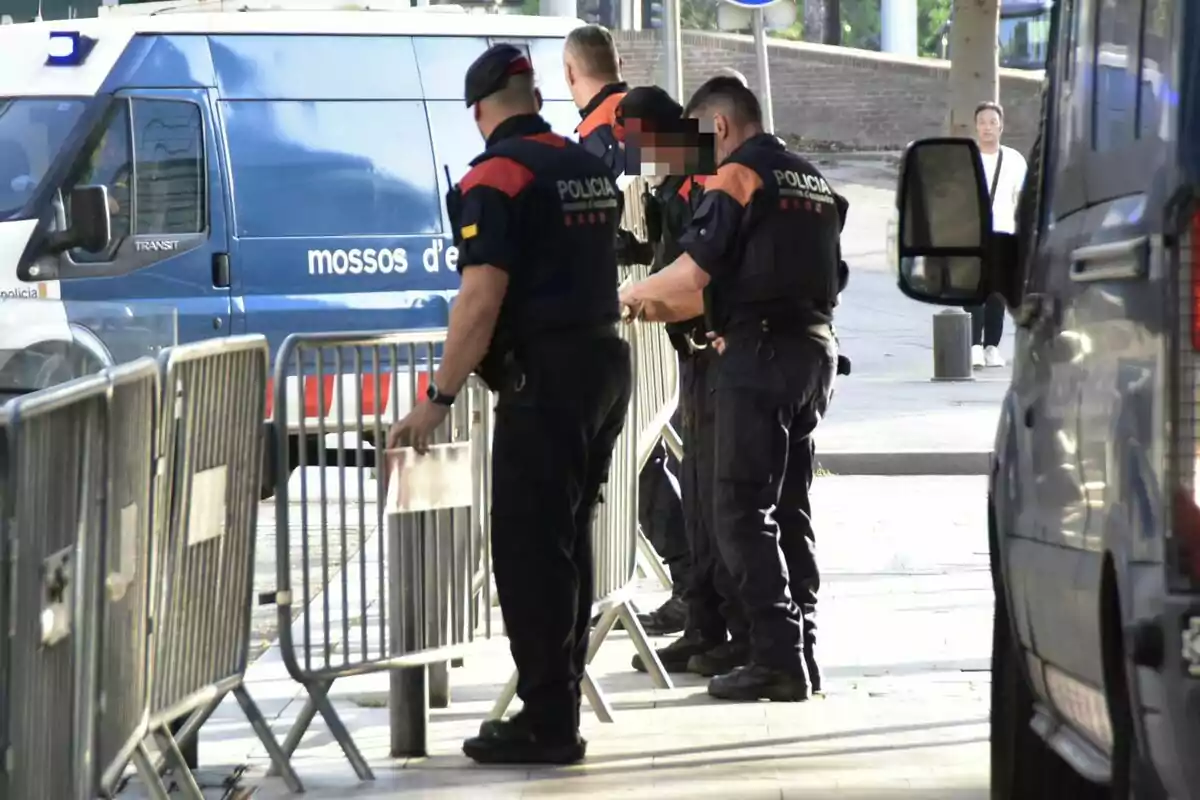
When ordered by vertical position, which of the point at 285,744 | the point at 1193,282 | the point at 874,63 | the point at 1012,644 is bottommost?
the point at 285,744

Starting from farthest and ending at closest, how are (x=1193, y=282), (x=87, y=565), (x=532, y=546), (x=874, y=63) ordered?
(x=874, y=63) < (x=532, y=546) < (x=87, y=565) < (x=1193, y=282)

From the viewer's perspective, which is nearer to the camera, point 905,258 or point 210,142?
point 905,258

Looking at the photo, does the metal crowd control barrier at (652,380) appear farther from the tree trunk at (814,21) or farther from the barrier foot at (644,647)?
the tree trunk at (814,21)

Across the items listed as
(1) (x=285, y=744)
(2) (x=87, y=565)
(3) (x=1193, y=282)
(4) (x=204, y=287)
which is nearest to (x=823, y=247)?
(1) (x=285, y=744)

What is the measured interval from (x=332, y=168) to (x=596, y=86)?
166 inches

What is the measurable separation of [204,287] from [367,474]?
656cm

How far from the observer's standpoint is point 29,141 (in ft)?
42.4

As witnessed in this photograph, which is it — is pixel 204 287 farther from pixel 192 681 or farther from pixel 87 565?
pixel 87 565

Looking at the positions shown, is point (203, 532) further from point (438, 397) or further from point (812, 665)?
point (812, 665)

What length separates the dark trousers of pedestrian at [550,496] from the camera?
6445mm

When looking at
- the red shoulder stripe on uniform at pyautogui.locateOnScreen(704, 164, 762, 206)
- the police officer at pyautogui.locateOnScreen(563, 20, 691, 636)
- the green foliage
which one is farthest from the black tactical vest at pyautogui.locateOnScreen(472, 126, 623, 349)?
the green foliage

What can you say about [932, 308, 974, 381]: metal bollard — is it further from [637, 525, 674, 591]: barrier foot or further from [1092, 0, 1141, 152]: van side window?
[1092, 0, 1141, 152]: van side window

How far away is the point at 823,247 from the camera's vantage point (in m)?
7.45

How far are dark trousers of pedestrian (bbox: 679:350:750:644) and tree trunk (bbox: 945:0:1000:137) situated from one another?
10104 millimetres
